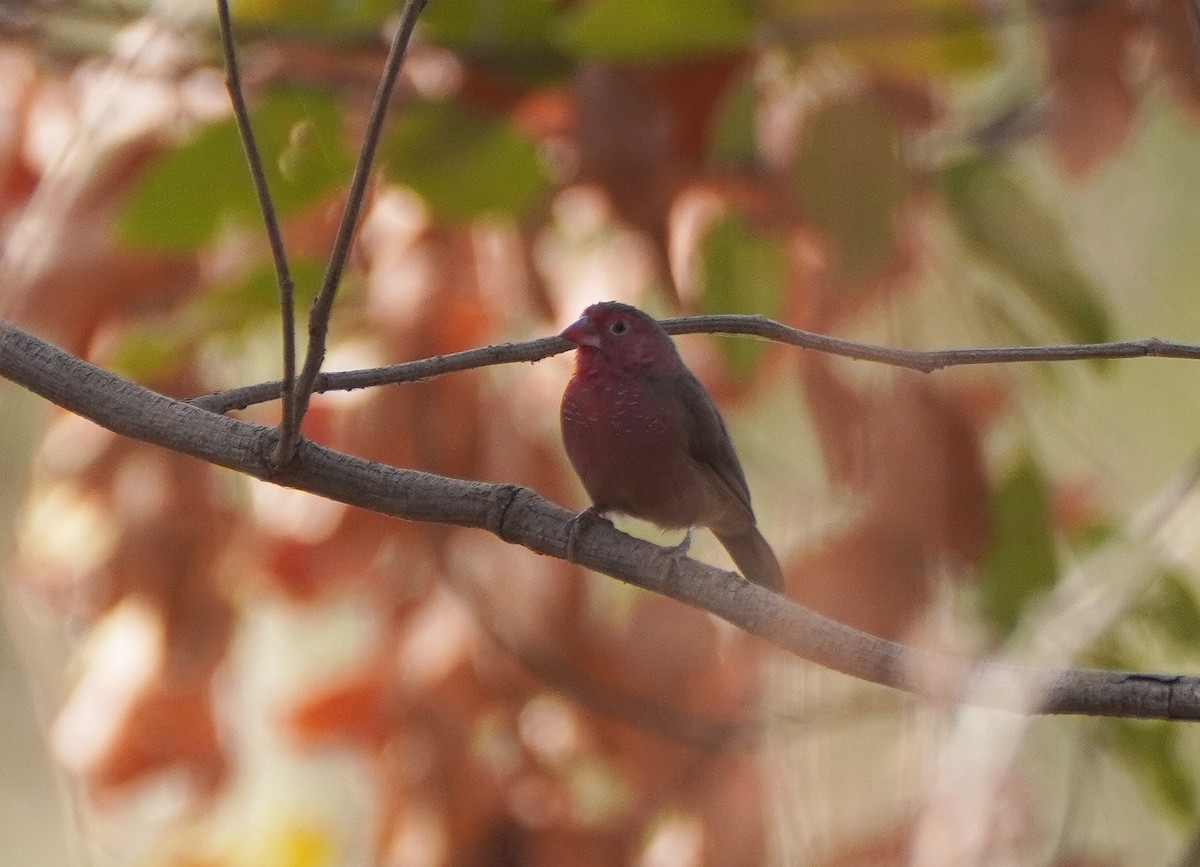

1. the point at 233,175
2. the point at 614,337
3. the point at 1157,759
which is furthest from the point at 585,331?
the point at 1157,759

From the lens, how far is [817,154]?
2.85 metres

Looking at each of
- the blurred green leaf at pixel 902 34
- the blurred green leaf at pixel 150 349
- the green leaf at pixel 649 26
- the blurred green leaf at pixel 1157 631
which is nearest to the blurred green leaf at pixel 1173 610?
the blurred green leaf at pixel 1157 631

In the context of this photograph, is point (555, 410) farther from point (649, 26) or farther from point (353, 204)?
point (353, 204)

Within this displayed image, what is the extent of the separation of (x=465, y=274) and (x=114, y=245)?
3.00 ft

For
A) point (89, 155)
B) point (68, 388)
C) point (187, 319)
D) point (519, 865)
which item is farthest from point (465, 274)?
point (68, 388)

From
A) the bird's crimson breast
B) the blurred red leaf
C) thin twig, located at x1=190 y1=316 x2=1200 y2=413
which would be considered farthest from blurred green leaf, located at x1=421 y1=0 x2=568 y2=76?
thin twig, located at x1=190 y1=316 x2=1200 y2=413

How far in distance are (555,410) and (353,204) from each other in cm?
219

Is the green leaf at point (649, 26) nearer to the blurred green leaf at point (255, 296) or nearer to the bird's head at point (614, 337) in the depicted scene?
the bird's head at point (614, 337)

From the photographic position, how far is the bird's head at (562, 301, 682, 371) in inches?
123

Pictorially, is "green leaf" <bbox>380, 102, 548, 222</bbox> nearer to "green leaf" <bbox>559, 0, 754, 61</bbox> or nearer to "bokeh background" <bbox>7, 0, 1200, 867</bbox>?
"bokeh background" <bbox>7, 0, 1200, 867</bbox>

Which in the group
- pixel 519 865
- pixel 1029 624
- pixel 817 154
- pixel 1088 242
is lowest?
pixel 519 865

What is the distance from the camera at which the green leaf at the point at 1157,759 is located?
3223mm

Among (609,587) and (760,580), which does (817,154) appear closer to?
(760,580)

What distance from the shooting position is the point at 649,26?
2.74 metres
